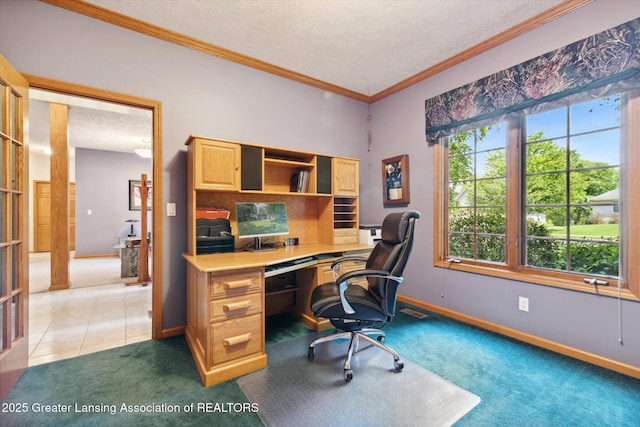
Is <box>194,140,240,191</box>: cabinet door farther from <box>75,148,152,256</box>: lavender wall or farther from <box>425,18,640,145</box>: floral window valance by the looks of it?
<box>75,148,152,256</box>: lavender wall

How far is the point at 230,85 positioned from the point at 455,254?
9.41 ft

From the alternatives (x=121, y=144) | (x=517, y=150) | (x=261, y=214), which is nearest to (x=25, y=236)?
(x=261, y=214)

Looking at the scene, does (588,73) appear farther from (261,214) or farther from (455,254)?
(261,214)

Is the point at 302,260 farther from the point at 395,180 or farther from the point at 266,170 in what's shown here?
the point at 395,180

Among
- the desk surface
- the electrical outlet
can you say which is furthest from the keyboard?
the electrical outlet

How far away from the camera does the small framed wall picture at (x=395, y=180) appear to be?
332 cm

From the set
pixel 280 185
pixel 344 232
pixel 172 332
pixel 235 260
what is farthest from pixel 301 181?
pixel 172 332

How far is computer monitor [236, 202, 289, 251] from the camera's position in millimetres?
2600

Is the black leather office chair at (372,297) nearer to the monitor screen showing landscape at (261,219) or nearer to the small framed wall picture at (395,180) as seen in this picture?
the monitor screen showing landscape at (261,219)

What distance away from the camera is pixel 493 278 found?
259cm

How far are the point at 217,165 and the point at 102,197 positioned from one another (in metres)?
6.13

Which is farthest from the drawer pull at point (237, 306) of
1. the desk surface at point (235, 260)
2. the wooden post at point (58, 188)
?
the wooden post at point (58, 188)

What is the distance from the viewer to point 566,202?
87.7 inches

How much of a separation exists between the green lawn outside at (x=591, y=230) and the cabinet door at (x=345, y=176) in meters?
1.80
